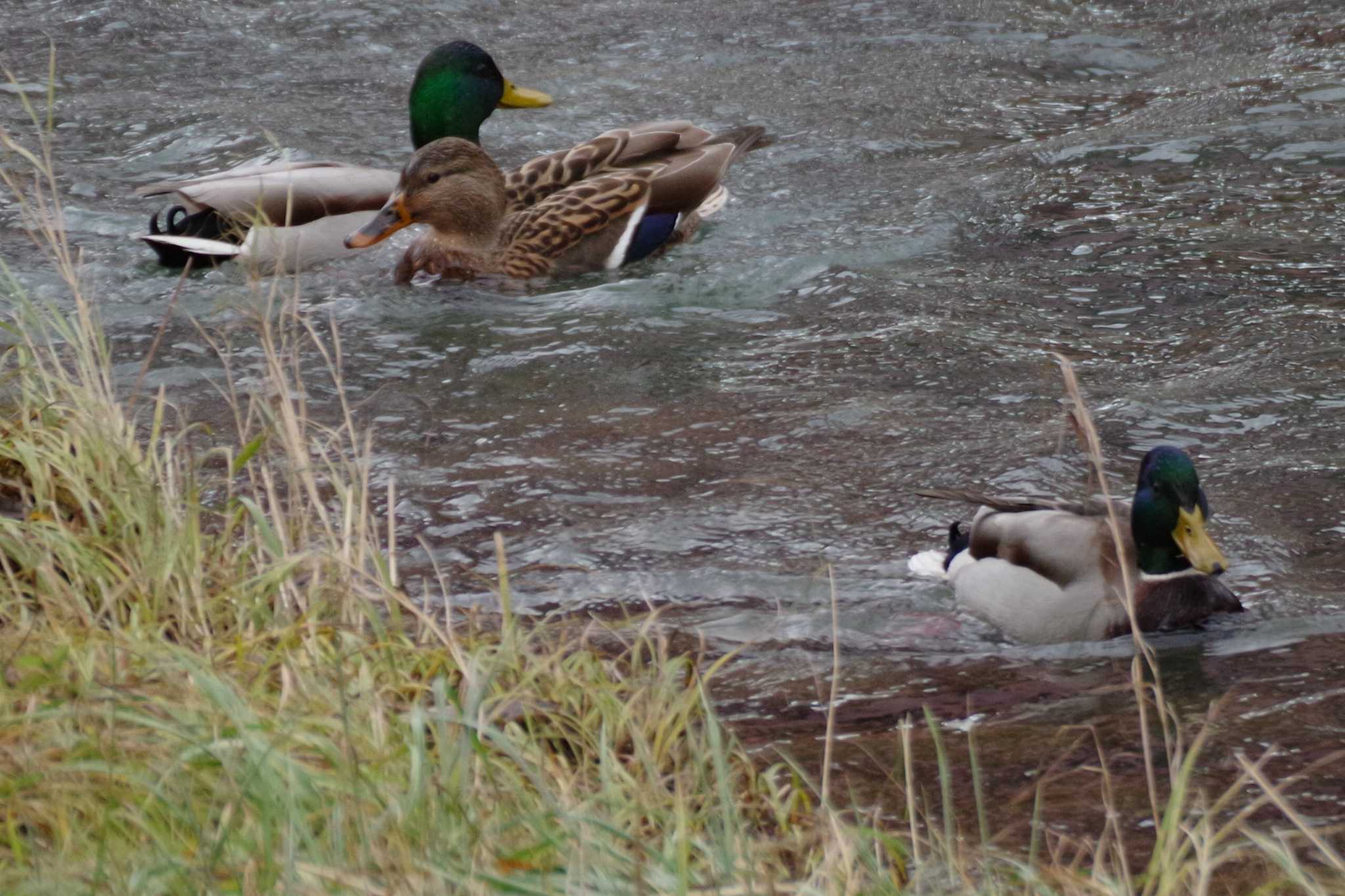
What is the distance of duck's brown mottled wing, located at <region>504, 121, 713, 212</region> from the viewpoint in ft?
27.6

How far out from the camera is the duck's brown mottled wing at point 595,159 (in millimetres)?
8406

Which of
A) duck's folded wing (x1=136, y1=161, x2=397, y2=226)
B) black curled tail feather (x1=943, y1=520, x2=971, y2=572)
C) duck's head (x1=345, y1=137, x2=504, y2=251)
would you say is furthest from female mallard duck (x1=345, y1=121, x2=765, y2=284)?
black curled tail feather (x1=943, y1=520, x2=971, y2=572)

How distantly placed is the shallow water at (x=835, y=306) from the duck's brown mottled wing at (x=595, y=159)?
0.44 m

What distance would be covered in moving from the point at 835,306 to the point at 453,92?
99.2 inches

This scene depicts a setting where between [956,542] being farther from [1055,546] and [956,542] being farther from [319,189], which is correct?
[319,189]

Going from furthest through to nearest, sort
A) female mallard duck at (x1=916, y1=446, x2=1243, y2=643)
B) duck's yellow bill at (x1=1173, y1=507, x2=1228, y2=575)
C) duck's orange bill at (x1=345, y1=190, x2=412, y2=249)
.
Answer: duck's orange bill at (x1=345, y1=190, x2=412, y2=249)
female mallard duck at (x1=916, y1=446, x2=1243, y2=643)
duck's yellow bill at (x1=1173, y1=507, x2=1228, y2=575)

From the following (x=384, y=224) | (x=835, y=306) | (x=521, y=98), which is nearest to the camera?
(x=835, y=306)

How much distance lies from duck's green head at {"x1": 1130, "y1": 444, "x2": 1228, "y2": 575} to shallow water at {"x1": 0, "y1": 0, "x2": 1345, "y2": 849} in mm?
241

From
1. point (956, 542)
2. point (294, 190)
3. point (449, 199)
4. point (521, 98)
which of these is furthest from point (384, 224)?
point (956, 542)

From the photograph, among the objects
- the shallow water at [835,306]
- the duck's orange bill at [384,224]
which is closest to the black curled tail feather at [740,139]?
Answer: the shallow water at [835,306]

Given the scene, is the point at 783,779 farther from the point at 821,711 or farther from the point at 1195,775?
the point at 1195,775

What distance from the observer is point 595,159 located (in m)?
8.44

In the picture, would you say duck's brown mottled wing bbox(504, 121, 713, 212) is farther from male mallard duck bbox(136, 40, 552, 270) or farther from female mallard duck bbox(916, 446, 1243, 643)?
female mallard duck bbox(916, 446, 1243, 643)

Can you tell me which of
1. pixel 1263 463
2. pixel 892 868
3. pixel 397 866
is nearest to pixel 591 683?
pixel 892 868
